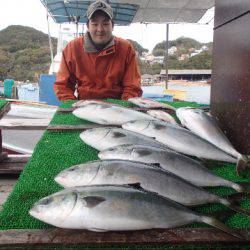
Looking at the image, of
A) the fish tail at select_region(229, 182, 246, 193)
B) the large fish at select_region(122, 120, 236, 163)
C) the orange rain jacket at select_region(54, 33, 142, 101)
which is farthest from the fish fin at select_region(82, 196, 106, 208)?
the orange rain jacket at select_region(54, 33, 142, 101)

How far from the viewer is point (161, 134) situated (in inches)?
112

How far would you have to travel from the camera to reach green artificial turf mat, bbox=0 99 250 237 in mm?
1727

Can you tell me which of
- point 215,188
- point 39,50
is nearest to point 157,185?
point 215,188

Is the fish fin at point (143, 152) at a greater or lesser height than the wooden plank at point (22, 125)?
greater

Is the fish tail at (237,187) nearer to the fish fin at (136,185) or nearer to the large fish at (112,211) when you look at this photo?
the large fish at (112,211)

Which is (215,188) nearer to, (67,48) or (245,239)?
(245,239)

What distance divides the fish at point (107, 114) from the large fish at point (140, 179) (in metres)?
1.34

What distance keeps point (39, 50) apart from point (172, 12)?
142ft

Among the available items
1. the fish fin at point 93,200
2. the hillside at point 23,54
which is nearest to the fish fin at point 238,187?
the fish fin at point 93,200

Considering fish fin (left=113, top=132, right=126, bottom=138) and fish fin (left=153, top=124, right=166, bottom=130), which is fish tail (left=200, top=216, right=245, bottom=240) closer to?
fish fin (left=113, top=132, right=126, bottom=138)

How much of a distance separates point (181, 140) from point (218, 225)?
1183mm

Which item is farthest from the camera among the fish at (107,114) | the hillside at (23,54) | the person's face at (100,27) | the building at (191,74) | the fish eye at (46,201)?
Result: the hillside at (23,54)

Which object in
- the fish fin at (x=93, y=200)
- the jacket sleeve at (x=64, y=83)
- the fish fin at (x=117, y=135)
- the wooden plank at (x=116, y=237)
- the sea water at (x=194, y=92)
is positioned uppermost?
the jacket sleeve at (x=64, y=83)

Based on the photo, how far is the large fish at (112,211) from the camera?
5.17 feet
